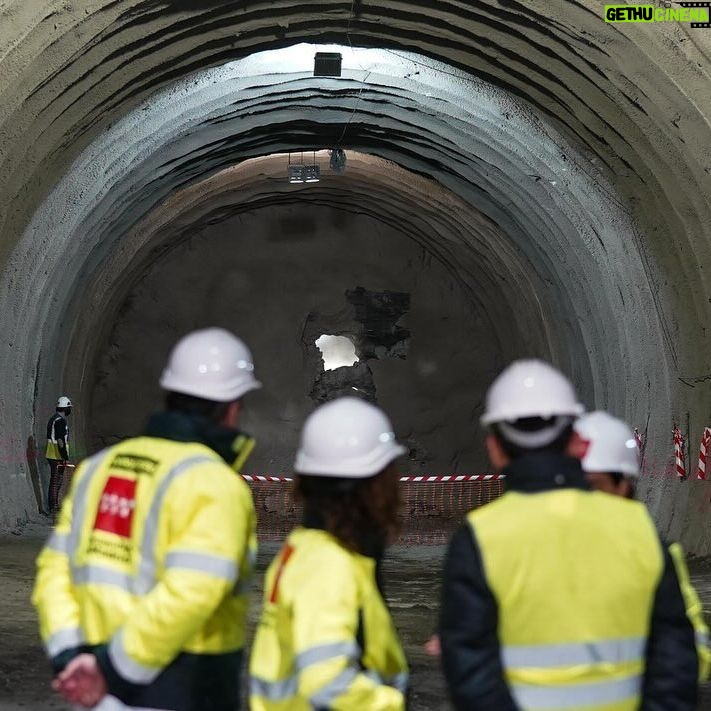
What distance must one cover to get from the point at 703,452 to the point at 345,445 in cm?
887

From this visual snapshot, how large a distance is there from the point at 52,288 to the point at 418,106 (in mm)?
4912

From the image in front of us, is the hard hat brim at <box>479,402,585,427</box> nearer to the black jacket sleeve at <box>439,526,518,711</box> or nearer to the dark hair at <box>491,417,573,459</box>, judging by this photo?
the dark hair at <box>491,417,573,459</box>

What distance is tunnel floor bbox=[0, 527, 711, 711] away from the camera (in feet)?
22.6

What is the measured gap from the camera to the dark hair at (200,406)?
3.92 metres

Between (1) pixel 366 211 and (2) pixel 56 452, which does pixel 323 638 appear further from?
(1) pixel 366 211

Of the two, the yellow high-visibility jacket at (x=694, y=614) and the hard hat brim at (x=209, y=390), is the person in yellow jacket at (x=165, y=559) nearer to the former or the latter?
the hard hat brim at (x=209, y=390)

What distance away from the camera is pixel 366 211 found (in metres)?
23.8

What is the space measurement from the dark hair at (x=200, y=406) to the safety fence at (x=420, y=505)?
1363cm

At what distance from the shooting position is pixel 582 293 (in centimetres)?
1511

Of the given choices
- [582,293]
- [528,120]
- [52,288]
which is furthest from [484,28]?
[52,288]

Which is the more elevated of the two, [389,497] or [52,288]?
[52,288]

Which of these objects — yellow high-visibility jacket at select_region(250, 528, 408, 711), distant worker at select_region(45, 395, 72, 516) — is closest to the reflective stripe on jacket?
yellow high-visibility jacket at select_region(250, 528, 408, 711)

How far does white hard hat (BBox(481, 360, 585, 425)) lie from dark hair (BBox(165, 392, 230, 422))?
866 mm

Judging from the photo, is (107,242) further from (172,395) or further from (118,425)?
(172,395)
